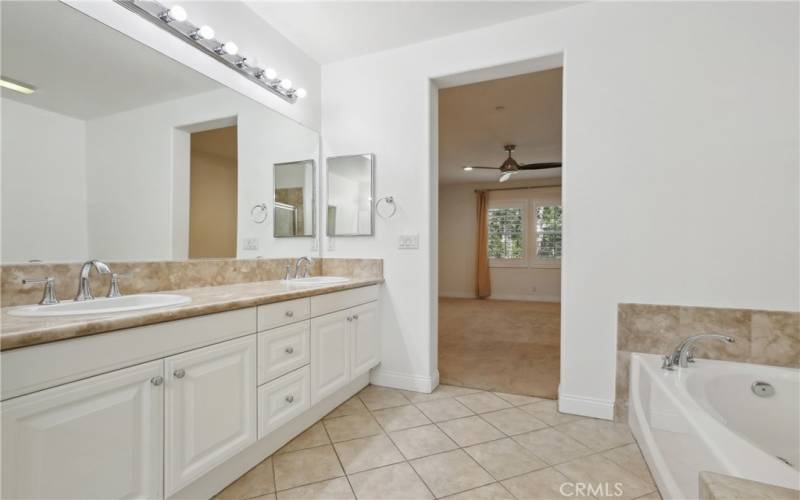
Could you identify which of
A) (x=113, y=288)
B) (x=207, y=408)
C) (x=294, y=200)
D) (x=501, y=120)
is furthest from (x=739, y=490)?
(x=501, y=120)

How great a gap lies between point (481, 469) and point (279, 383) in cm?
100

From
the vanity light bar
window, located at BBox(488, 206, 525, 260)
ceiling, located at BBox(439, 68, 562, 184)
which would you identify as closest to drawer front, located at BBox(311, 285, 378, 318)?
the vanity light bar

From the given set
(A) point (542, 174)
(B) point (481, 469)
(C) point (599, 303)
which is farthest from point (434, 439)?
(A) point (542, 174)

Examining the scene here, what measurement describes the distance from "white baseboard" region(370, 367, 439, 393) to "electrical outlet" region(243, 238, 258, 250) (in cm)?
123

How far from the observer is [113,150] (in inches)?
61.1

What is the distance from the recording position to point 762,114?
1.81 m

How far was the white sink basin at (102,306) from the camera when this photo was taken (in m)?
1.11

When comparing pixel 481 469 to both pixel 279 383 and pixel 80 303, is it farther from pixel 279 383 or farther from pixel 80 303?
pixel 80 303

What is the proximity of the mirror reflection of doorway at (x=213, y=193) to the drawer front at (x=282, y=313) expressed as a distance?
633mm

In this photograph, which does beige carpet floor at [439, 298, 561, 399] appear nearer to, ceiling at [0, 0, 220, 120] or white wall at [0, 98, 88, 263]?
white wall at [0, 98, 88, 263]

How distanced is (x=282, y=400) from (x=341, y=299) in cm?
65

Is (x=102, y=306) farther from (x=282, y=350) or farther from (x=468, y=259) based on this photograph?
(x=468, y=259)

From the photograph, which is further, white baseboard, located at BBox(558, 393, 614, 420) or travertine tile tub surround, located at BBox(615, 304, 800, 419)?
white baseboard, located at BBox(558, 393, 614, 420)

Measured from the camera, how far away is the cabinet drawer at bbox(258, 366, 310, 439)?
5.19 feet
